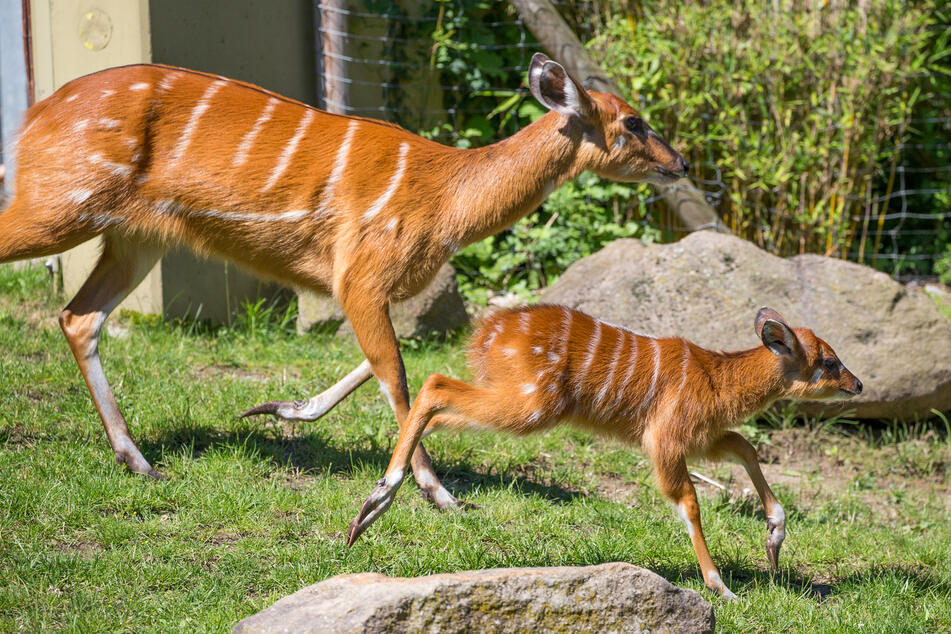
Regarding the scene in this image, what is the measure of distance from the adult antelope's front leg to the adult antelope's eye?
141cm

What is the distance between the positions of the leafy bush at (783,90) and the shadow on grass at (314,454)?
3.84m

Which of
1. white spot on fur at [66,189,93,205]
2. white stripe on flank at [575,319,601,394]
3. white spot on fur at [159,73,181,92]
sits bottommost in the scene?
white stripe on flank at [575,319,601,394]

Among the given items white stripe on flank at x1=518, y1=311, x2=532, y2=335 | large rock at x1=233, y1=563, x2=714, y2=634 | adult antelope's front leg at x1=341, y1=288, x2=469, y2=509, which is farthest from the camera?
adult antelope's front leg at x1=341, y1=288, x2=469, y2=509

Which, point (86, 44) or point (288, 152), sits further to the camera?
point (86, 44)

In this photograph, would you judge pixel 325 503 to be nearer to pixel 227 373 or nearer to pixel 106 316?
pixel 106 316

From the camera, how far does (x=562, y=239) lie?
27.1ft

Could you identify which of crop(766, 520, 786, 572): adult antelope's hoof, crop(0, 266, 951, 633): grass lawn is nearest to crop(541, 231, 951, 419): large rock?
crop(0, 266, 951, 633): grass lawn

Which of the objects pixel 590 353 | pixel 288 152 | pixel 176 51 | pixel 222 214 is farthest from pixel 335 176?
pixel 176 51

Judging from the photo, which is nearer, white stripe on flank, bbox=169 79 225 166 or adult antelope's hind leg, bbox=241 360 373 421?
white stripe on flank, bbox=169 79 225 166

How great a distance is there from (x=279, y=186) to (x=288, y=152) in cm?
17

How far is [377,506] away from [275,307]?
11.4ft

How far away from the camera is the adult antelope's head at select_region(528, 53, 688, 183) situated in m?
4.74

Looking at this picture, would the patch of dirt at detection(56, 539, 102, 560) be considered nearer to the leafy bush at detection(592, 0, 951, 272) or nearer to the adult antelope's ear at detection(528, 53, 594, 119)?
the adult antelope's ear at detection(528, 53, 594, 119)

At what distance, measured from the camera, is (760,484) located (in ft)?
14.5
